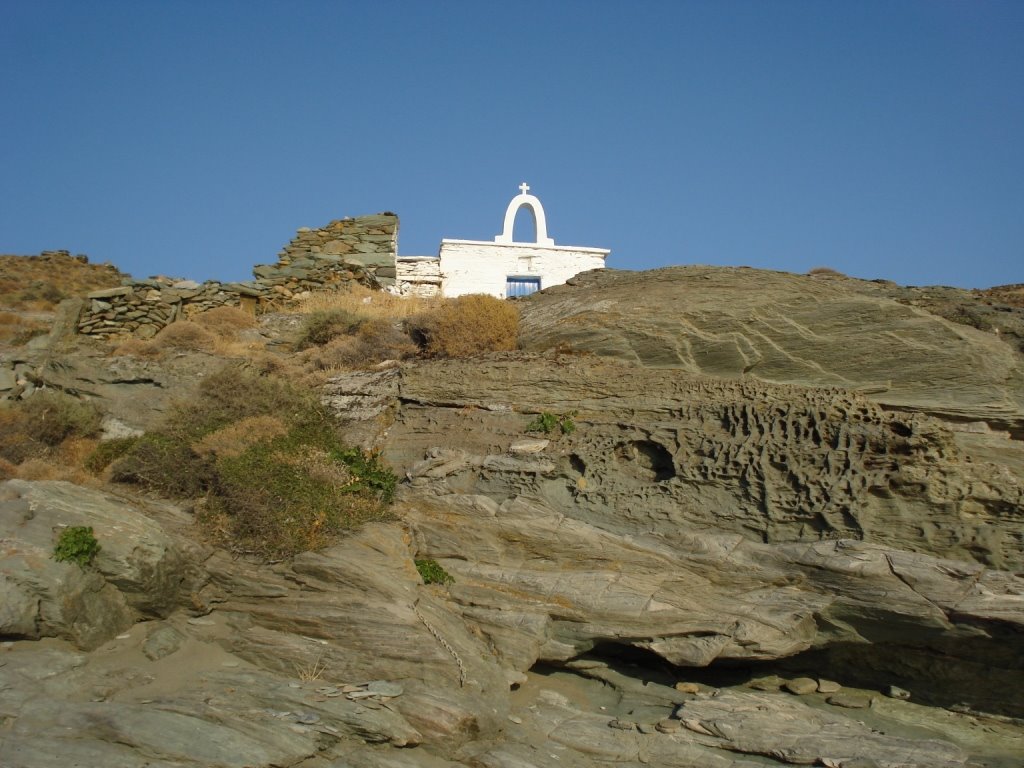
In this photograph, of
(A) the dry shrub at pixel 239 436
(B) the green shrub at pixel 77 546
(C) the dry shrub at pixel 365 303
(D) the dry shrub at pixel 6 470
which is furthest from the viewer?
(C) the dry shrub at pixel 365 303

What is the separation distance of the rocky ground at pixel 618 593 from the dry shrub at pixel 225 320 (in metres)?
6.79

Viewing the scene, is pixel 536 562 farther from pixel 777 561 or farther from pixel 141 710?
pixel 141 710

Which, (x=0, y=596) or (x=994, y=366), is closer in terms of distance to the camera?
(x=0, y=596)

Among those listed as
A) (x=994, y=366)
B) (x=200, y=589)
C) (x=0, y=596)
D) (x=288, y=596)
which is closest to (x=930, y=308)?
(x=994, y=366)

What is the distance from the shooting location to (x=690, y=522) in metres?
11.3

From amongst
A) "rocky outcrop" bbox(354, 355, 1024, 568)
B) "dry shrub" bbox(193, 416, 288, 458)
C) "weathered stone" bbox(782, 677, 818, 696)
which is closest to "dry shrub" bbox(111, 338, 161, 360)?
"dry shrub" bbox(193, 416, 288, 458)

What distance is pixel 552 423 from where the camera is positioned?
42.5 feet

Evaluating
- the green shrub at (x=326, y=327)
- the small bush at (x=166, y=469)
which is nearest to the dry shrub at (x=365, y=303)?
the green shrub at (x=326, y=327)

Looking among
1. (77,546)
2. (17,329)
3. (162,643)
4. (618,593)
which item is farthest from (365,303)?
(618,593)

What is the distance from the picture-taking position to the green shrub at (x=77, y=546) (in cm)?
978

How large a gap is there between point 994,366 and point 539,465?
6.65 m

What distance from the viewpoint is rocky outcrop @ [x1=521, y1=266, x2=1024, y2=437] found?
12273 mm

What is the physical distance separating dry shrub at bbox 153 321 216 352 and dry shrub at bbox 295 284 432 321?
248 centimetres

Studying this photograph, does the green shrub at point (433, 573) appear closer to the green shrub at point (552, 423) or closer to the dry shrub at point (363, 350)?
the green shrub at point (552, 423)
